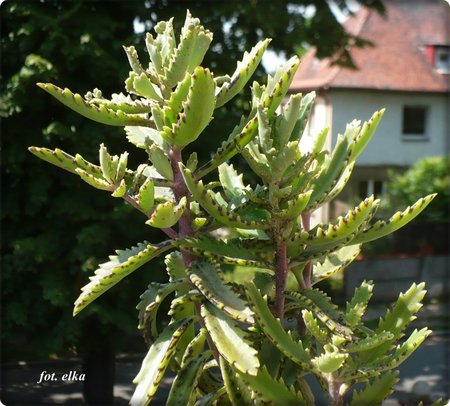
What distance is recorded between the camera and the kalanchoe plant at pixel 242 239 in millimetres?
1707

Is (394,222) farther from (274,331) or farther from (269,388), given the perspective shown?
(269,388)

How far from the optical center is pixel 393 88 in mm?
16344

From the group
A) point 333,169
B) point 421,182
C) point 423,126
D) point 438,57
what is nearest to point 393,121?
point 423,126

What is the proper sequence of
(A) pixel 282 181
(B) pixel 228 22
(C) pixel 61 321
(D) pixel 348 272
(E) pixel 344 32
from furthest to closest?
(D) pixel 348 272
(E) pixel 344 32
(B) pixel 228 22
(C) pixel 61 321
(A) pixel 282 181

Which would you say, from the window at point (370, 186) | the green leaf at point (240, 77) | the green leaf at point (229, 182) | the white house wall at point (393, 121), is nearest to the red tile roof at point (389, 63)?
the white house wall at point (393, 121)

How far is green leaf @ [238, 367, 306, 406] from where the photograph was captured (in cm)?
170

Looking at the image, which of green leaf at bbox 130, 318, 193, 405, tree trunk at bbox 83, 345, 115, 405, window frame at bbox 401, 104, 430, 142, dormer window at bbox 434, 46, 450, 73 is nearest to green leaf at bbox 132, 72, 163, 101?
green leaf at bbox 130, 318, 193, 405

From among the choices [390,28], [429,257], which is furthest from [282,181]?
[390,28]

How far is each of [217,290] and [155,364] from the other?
0.84 ft

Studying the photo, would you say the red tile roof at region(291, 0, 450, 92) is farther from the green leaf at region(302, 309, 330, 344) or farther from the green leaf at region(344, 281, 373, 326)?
the green leaf at region(302, 309, 330, 344)

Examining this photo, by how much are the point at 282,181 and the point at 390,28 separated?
1604cm

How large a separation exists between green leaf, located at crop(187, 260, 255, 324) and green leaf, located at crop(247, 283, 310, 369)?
53 mm

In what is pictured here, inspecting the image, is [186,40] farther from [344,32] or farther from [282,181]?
[344,32]

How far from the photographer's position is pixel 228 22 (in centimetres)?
595
